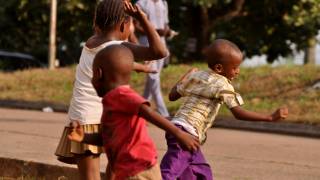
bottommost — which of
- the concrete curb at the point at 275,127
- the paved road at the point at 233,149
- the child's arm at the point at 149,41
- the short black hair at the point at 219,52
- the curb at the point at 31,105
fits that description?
the curb at the point at 31,105

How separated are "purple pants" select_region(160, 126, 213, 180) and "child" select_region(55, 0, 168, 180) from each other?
0.46 meters

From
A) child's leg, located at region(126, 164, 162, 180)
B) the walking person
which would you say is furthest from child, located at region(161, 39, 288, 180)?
the walking person

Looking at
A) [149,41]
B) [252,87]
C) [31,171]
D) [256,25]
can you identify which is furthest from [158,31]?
[256,25]

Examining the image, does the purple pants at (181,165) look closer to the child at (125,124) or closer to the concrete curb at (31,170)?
the child at (125,124)

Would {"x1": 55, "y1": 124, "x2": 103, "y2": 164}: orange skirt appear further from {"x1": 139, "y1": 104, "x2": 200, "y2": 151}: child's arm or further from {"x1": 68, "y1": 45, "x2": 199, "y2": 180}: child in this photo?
{"x1": 139, "y1": 104, "x2": 200, "y2": 151}: child's arm

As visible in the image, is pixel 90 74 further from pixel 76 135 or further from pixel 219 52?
pixel 76 135

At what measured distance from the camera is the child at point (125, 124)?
4.44m

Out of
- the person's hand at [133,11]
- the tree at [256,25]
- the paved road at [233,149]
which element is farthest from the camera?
the tree at [256,25]

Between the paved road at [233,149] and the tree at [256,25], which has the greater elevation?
the paved road at [233,149]

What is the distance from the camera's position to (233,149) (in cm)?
977

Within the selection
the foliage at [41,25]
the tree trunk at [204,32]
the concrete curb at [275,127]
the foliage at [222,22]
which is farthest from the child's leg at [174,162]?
the tree trunk at [204,32]

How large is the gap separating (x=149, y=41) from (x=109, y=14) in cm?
32

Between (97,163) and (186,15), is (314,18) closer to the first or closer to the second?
(186,15)

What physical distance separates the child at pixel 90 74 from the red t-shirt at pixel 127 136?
0.71m
